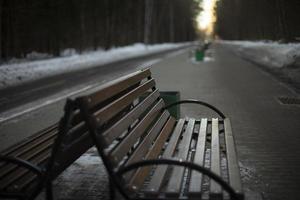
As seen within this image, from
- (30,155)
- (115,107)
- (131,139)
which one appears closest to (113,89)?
(115,107)

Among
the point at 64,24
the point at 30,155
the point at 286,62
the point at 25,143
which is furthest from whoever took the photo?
the point at 64,24

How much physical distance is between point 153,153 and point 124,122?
0.51 meters

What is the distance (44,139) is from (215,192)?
2.20 meters

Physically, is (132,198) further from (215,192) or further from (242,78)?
(242,78)

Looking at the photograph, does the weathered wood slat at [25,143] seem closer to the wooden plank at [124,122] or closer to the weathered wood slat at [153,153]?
the wooden plank at [124,122]

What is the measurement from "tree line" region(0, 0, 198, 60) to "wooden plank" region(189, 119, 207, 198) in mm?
22352

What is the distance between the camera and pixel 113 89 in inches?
177

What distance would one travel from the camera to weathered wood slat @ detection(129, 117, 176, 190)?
12.6ft

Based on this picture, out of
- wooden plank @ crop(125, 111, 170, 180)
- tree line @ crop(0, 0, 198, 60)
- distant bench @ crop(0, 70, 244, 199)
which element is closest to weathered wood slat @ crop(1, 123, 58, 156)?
distant bench @ crop(0, 70, 244, 199)

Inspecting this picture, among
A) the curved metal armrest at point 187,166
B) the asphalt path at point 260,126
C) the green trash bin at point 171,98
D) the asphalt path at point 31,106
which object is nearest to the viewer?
the curved metal armrest at point 187,166

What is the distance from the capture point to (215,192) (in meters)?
3.66

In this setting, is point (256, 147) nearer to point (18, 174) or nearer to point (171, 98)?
point (171, 98)

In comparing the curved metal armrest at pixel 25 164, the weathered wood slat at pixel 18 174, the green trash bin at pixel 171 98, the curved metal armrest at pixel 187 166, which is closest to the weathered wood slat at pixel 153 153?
the curved metal armrest at pixel 187 166

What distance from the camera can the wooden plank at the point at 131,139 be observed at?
3861 mm
